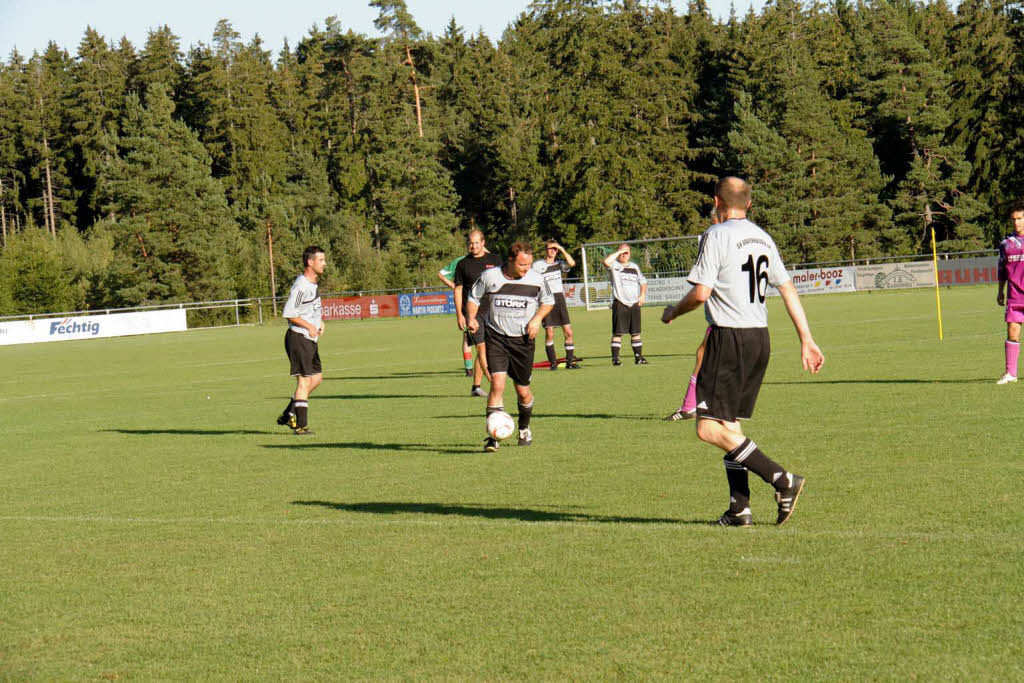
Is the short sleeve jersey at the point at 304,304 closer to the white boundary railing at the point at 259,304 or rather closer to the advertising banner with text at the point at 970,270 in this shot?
the white boundary railing at the point at 259,304

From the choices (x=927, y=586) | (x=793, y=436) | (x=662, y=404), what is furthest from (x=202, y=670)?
(x=662, y=404)

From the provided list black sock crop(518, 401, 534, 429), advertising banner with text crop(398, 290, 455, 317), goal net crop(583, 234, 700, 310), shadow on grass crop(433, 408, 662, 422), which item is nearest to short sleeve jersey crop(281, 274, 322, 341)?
shadow on grass crop(433, 408, 662, 422)

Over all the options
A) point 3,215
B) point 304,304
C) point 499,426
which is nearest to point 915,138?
point 3,215

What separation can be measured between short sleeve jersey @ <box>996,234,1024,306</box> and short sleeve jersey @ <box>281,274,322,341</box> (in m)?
7.76

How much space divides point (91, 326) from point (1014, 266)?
46.9 m

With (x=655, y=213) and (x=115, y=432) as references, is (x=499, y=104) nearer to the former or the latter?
(x=655, y=213)

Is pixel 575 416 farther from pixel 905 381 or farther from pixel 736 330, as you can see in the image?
pixel 736 330

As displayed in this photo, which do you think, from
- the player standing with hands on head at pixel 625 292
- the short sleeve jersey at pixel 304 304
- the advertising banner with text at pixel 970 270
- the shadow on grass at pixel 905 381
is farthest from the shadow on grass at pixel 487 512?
the advertising banner with text at pixel 970 270

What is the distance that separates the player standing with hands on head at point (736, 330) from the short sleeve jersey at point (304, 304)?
7.21 m

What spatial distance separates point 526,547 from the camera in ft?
22.8

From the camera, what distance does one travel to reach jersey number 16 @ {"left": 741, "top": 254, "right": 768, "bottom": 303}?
6.96 metres

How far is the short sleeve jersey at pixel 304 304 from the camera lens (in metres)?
13.5

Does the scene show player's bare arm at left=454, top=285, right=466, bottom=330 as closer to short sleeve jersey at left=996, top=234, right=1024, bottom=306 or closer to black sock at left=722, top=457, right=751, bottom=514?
short sleeve jersey at left=996, top=234, right=1024, bottom=306

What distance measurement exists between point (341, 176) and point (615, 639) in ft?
332
